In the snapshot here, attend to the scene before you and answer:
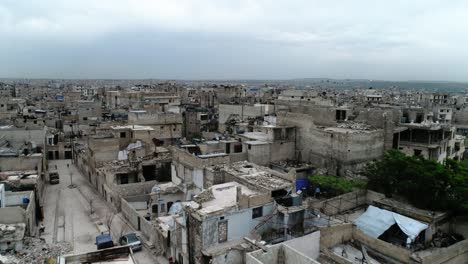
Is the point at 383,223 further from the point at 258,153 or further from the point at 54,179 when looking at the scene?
the point at 54,179

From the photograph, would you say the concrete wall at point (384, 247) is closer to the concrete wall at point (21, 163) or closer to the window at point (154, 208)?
the window at point (154, 208)

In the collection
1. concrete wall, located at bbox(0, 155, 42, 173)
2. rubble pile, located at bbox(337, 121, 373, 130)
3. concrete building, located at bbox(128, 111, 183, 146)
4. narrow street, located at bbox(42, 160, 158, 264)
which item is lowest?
narrow street, located at bbox(42, 160, 158, 264)

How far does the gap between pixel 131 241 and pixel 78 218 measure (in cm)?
652

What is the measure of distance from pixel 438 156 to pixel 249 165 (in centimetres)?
1829

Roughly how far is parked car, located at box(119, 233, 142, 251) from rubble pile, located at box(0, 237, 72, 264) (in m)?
2.73

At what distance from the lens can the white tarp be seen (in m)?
17.4

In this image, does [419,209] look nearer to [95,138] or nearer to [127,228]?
[127,228]

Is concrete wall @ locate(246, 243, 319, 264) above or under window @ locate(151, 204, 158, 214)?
above

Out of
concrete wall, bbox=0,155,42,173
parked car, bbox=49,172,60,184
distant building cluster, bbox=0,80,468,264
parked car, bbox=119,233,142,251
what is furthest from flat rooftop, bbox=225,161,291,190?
parked car, bbox=49,172,60,184

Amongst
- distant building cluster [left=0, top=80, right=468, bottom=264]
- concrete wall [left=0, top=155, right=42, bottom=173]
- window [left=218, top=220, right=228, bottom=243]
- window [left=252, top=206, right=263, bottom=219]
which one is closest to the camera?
window [left=218, top=220, right=228, bottom=243]

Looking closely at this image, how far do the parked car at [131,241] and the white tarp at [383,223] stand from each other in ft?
37.8

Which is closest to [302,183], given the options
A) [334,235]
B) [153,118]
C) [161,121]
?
[334,235]

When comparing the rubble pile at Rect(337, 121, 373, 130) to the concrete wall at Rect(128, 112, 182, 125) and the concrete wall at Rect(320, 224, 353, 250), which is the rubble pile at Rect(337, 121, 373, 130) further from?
the concrete wall at Rect(128, 112, 182, 125)

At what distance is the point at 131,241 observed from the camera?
19.8 meters
